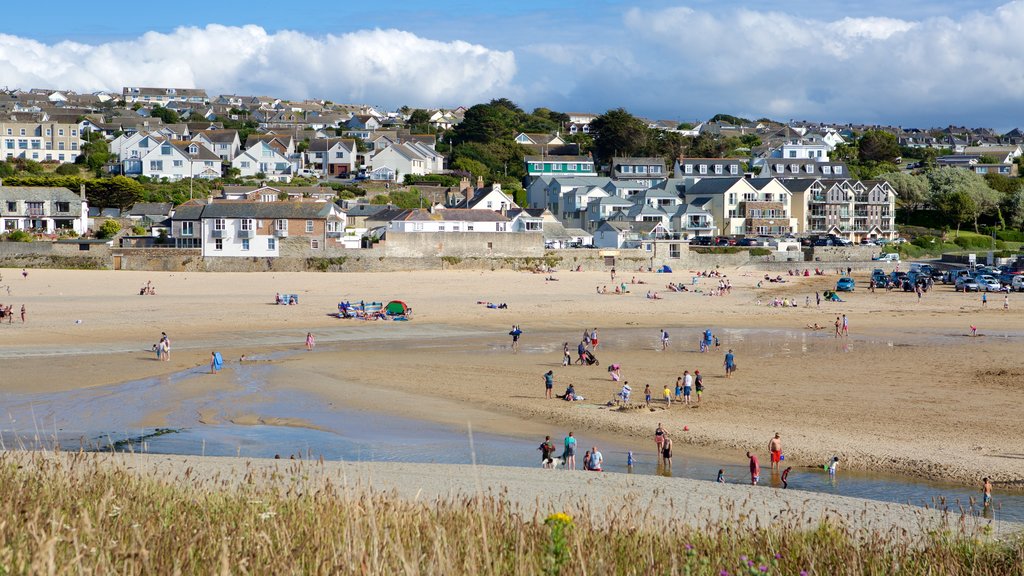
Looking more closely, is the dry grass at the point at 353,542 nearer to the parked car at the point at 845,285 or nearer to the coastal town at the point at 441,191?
the parked car at the point at 845,285

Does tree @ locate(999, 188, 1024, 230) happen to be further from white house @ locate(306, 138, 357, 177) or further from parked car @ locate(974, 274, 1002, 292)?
white house @ locate(306, 138, 357, 177)

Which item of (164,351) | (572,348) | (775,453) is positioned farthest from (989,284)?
(164,351)

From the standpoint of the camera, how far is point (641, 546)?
25.8ft

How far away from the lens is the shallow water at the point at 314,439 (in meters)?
15.4

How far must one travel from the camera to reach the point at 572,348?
103 feet

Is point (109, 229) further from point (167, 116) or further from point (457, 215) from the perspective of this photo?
point (167, 116)

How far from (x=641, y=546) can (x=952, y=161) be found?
114708 millimetres

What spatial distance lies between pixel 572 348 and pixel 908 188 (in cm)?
6237

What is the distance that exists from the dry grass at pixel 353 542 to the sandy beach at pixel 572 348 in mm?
8414

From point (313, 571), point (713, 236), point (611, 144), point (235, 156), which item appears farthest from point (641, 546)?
point (611, 144)

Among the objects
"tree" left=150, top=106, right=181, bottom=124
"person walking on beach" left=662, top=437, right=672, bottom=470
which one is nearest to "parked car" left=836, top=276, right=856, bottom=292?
"person walking on beach" left=662, top=437, right=672, bottom=470

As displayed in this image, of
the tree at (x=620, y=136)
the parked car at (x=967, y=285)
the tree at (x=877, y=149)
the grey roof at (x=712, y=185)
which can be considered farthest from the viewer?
the tree at (x=877, y=149)

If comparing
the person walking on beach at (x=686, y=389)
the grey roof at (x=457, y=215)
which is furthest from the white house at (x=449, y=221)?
the person walking on beach at (x=686, y=389)

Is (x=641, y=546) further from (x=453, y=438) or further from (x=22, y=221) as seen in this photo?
(x=22, y=221)
